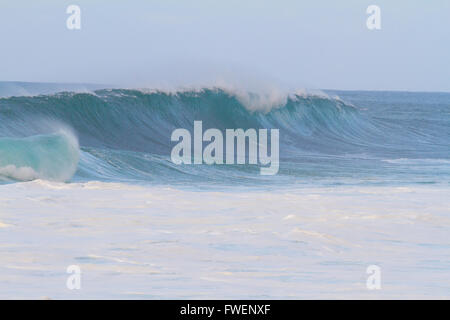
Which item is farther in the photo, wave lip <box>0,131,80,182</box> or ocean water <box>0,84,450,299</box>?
wave lip <box>0,131,80,182</box>

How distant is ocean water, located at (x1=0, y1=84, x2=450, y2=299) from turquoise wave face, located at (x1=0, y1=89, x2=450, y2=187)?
7 centimetres

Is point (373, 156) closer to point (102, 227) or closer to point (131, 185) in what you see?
point (131, 185)

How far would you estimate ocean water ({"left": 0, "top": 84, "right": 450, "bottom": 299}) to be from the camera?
17.0ft

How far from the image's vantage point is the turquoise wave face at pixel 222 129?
40.5 ft

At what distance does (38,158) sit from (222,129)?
34.2 feet

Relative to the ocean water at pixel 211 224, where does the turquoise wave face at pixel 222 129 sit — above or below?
above

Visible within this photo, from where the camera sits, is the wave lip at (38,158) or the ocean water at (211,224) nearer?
the ocean water at (211,224)

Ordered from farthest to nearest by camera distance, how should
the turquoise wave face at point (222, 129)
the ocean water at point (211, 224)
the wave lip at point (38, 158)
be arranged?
the turquoise wave face at point (222, 129), the wave lip at point (38, 158), the ocean water at point (211, 224)

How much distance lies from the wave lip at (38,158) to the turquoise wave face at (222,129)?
3 centimetres

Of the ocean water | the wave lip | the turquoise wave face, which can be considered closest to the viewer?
the ocean water

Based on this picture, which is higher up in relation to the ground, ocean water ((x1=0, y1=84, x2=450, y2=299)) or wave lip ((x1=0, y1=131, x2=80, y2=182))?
wave lip ((x1=0, y1=131, x2=80, y2=182))

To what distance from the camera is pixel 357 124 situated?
2678 cm

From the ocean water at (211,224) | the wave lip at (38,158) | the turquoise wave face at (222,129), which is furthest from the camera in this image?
the turquoise wave face at (222,129)

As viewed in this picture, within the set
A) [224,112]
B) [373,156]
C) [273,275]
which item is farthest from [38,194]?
[224,112]
